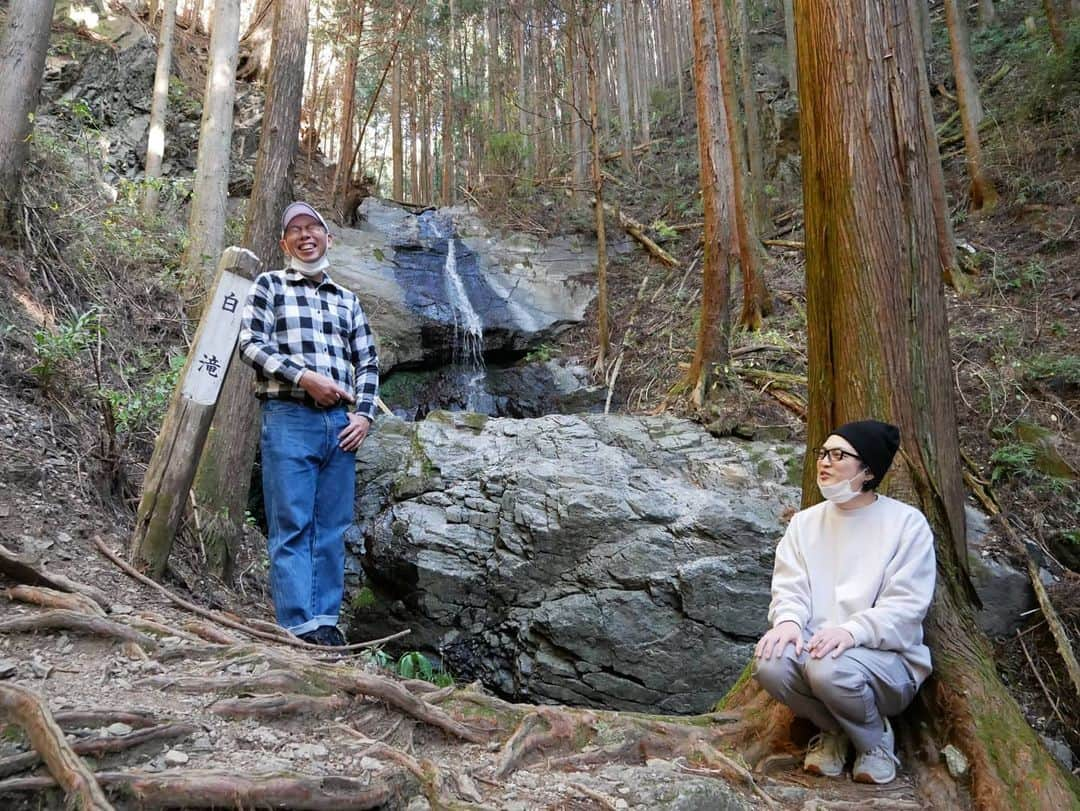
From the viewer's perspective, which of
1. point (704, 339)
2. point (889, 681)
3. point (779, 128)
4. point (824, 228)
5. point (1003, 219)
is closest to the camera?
point (889, 681)

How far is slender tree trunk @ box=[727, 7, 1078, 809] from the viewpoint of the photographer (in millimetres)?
3369

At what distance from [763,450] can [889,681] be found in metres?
5.15

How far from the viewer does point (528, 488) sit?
290 inches

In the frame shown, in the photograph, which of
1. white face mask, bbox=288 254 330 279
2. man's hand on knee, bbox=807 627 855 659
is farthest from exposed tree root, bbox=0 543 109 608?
man's hand on knee, bbox=807 627 855 659

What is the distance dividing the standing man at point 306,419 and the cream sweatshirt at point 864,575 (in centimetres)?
211

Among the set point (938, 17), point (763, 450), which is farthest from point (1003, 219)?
point (938, 17)

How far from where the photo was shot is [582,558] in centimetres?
684

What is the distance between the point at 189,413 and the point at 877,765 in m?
→ 3.61

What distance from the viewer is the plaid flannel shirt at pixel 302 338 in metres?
3.52

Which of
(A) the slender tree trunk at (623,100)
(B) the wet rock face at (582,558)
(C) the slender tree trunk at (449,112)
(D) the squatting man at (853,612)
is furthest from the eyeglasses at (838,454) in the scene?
(C) the slender tree trunk at (449,112)

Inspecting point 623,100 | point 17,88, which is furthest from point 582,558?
point 623,100

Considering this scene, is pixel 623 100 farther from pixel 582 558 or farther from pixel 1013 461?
pixel 582 558

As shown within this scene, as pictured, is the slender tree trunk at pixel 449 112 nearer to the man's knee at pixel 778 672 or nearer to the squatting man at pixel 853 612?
the squatting man at pixel 853 612

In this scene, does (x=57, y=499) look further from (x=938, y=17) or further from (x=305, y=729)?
(x=938, y=17)
